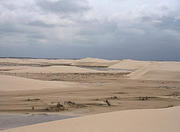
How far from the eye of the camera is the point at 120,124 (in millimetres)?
5980

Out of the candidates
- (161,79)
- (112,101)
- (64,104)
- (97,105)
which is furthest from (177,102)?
(161,79)

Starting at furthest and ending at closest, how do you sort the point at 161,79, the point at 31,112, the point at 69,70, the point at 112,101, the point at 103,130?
the point at 69,70
the point at 161,79
the point at 112,101
the point at 31,112
the point at 103,130

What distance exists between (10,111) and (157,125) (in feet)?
20.1

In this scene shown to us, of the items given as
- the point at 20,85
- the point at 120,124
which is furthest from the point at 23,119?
the point at 20,85

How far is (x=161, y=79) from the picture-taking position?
1039 inches

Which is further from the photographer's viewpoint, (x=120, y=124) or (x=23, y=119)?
(x=23, y=119)

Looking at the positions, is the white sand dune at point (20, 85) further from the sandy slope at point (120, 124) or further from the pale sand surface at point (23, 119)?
the sandy slope at point (120, 124)

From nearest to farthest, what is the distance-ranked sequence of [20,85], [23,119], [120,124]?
1. [120,124]
2. [23,119]
3. [20,85]

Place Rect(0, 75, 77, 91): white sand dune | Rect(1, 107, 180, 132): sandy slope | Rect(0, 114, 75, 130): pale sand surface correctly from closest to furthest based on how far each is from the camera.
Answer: Rect(1, 107, 180, 132): sandy slope
Rect(0, 114, 75, 130): pale sand surface
Rect(0, 75, 77, 91): white sand dune

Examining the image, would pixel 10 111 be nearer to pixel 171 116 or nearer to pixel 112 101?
pixel 112 101

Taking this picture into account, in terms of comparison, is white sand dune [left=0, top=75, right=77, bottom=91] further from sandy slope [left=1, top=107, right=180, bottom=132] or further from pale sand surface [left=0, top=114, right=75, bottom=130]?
sandy slope [left=1, top=107, right=180, bottom=132]

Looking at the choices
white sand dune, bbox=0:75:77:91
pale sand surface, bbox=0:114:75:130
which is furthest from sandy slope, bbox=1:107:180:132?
white sand dune, bbox=0:75:77:91

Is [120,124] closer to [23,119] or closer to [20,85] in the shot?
[23,119]

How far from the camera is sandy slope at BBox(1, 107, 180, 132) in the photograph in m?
5.68
